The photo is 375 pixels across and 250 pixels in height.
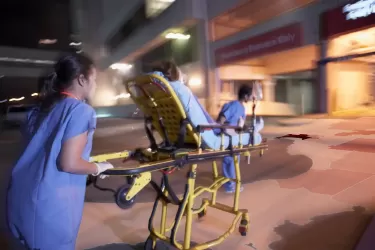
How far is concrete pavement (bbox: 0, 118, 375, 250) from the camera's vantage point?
10.6ft

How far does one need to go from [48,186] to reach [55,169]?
0.27 feet

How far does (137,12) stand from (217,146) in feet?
85.9

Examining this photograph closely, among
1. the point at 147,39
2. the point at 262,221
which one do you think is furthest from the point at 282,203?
the point at 147,39

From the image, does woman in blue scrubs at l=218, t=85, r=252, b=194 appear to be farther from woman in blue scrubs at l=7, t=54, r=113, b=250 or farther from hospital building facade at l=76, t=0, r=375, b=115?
hospital building facade at l=76, t=0, r=375, b=115

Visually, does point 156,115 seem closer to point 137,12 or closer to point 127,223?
point 127,223

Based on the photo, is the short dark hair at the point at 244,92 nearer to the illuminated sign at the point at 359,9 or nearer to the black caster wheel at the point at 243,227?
the black caster wheel at the point at 243,227

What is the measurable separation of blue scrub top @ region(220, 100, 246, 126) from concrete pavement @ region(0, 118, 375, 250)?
40.9 inches

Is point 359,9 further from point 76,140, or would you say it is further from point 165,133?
point 76,140

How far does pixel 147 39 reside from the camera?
23.7m

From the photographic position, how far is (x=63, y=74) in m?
1.67

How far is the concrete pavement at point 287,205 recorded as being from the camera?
323cm

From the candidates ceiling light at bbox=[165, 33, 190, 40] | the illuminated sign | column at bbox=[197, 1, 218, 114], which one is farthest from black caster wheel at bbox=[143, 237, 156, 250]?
ceiling light at bbox=[165, 33, 190, 40]

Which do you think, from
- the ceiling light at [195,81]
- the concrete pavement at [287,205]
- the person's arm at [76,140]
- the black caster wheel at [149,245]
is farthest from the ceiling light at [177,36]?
the person's arm at [76,140]

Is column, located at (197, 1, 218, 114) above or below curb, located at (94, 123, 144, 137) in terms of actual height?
above
